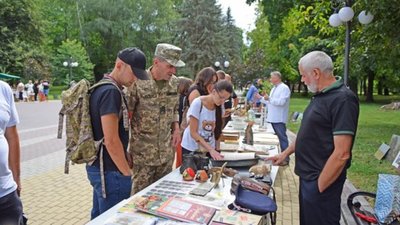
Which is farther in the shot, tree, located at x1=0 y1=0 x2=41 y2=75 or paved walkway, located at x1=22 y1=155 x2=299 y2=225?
tree, located at x1=0 y1=0 x2=41 y2=75

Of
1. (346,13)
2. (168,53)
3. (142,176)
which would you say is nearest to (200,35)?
(346,13)

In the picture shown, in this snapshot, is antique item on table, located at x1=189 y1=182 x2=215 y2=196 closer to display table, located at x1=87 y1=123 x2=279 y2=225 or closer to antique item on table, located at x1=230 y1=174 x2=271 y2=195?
display table, located at x1=87 y1=123 x2=279 y2=225

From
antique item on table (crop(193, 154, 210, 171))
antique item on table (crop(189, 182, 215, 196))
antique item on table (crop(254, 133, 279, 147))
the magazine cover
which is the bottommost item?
antique item on table (crop(254, 133, 279, 147))

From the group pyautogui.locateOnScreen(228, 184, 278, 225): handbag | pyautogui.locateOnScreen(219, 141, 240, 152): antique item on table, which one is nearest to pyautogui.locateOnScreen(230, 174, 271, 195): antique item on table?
pyautogui.locateOnScreen(228, 184, 278, 225): handbag

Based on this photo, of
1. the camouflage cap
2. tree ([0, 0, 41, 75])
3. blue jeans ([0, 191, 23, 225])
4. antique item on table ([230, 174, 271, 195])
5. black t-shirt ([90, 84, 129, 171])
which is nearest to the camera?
blue jeans ([0, 191, 23, 225])

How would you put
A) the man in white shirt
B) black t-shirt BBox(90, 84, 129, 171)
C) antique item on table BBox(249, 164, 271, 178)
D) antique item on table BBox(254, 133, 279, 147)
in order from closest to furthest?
1. black t-shirt BBox(90, 84, 129, 171)
2. antique item on table BBox(249, 164, 271, 178)
3. antique item on table BBox(254, 133, 279, 147)
4. the man in white shirt

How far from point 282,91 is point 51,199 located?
3.80m

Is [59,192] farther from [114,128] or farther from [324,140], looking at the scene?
[324,140]

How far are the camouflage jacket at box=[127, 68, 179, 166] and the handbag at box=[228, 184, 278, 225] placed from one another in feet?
2.89

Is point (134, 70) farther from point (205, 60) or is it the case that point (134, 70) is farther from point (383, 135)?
point (205, 60)

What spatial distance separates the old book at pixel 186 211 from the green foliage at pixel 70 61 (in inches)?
1362

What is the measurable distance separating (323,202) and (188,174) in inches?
36.6

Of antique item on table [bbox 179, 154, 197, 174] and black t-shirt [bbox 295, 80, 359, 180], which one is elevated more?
black t-shirt [bbox 295, 80, 359, 180]

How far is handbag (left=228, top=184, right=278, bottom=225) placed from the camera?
2020 millimetres
